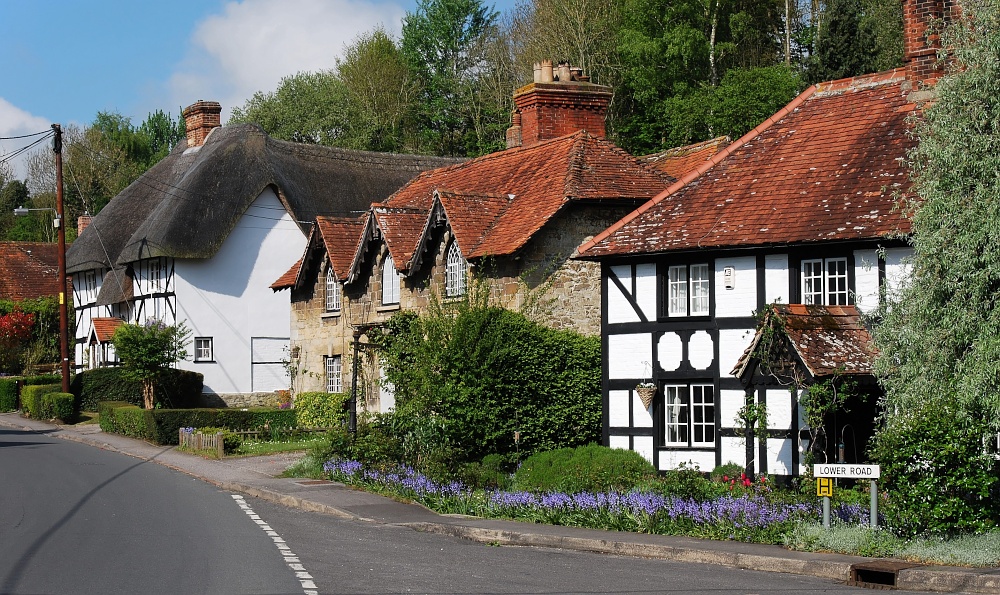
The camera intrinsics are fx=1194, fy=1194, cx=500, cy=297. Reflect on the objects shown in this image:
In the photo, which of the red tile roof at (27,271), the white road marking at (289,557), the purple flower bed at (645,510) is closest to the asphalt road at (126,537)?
the white road marking at (289,557)

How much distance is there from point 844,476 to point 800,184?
29.7ft

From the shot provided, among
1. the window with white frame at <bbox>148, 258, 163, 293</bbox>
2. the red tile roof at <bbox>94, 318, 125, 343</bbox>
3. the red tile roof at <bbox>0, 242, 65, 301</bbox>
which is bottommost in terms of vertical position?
the red tile roof at <bbox>94, 318, 125, 343</bbox>

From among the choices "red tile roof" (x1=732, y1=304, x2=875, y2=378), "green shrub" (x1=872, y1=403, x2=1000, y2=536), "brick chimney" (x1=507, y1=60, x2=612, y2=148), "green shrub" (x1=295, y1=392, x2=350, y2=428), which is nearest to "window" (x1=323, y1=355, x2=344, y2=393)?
"green shrub" (x1=295, y1=392, x2=350, y2=428)

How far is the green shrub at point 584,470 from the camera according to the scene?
20.0 m

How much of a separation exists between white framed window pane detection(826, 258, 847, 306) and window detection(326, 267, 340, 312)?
55.7 ft

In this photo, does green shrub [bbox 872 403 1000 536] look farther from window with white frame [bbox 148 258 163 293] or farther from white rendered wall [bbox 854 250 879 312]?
window with white frame [bbox 148 258 163 293]

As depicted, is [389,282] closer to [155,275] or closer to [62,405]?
[62,405]

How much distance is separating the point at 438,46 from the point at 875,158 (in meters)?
47.4

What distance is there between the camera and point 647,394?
893 inches

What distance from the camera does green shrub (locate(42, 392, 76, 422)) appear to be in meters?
40.8

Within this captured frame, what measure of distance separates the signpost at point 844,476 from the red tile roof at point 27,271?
52.7m

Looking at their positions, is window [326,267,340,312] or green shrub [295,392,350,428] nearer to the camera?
green shrub [295,392,350,428]

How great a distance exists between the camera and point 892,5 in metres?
47.7

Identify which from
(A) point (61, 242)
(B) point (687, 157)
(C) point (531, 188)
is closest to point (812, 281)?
(C) point (531, 188)
